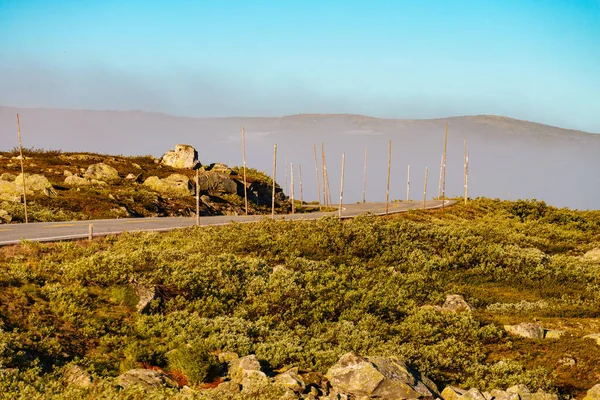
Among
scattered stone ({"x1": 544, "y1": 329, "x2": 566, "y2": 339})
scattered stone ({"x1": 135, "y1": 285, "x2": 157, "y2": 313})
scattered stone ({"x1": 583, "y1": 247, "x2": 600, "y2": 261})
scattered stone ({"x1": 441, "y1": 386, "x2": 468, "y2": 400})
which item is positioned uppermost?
scattered stone ({"x1": 135, "y1": 285, "x2": 157, "y2": 313})

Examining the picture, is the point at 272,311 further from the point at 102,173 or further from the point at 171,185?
the point at 102,173

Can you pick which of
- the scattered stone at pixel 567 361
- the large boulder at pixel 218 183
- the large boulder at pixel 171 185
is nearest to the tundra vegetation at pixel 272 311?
the scattered stone at pixel 567 361

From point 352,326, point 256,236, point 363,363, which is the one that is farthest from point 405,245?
point 363,363

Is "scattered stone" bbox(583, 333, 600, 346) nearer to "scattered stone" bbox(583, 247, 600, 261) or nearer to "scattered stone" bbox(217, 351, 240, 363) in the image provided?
"scattered stone" bbox(217, 351, 240, 363)

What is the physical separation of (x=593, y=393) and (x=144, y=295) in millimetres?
14077

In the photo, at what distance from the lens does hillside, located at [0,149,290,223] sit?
42.4 metres

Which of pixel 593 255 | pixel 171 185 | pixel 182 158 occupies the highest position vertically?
pixel 182 158

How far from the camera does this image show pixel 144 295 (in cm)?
1894

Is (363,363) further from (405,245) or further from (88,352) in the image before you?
(405,245)

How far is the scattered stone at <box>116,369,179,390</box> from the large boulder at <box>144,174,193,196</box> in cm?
4132

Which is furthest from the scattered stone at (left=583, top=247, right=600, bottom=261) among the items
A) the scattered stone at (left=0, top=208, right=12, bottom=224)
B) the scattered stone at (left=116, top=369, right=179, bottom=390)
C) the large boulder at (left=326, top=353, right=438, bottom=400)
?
the scattered stone at (left=0, top=208, right=12, bottom=224)

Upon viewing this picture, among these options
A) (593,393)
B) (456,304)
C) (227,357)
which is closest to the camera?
(593,393)

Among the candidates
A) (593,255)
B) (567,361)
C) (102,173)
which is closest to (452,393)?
(567,361)

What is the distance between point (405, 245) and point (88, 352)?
2240 cm
